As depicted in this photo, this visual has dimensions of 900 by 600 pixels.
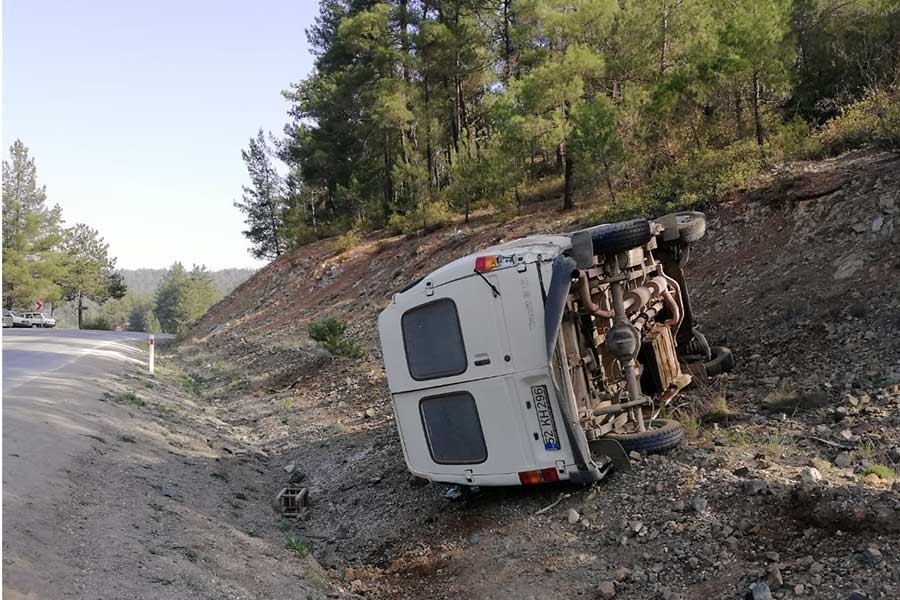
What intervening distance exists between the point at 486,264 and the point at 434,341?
960 millimetres

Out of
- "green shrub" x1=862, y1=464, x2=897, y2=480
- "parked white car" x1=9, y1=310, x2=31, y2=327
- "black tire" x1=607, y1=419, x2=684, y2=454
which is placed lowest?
"green shrub" x1=862, y1=464, x2=897, y2=480

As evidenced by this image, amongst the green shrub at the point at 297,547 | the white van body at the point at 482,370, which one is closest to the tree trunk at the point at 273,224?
the white van body at the point at 482,370

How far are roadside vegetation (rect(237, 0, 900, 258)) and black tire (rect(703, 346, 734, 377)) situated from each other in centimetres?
511

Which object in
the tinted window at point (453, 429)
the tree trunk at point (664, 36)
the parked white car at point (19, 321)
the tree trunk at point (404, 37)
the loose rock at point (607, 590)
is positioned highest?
the tree trunk at point (404, 37)

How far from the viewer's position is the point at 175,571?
496cm

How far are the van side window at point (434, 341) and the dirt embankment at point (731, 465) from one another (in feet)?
4.62

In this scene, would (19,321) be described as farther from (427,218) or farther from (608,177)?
(608,177)

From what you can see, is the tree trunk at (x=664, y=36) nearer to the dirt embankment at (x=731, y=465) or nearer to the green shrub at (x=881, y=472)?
the dirt embankment at (x=731, y=465)

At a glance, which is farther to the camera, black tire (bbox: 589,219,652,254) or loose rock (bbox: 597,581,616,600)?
black tire (bbox: 589,219,652,254)

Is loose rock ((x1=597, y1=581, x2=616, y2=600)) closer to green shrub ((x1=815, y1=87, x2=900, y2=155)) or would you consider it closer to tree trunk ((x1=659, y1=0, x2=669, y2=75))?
green shrub ((x1=815, y1=87, x2=900, y2=155))

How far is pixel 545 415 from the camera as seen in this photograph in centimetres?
585

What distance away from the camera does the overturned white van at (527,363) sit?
5.82 metres


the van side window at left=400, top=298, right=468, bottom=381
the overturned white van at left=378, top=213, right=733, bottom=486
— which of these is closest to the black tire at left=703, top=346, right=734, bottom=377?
the overturned white van at left=378, top=213, right=733, bottom=486

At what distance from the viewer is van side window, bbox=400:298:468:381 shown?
6277 mm
